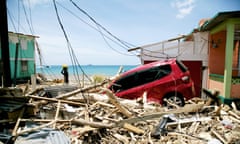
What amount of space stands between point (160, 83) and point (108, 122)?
3.12 metres

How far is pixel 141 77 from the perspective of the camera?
739cm

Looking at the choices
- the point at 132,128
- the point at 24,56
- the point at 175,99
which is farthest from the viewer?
the point at 24,56

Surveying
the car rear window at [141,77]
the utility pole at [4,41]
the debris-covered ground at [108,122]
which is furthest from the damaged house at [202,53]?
the utility pole at [4,41]

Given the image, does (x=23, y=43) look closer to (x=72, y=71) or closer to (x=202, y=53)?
(x=72, y=71)

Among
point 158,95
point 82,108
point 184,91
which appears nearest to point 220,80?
point 184,91

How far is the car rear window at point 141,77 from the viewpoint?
715 centimetres

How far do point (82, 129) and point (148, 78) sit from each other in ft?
12.5

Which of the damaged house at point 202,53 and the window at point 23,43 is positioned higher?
the window at point 23,43

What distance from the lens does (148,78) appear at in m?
7.30

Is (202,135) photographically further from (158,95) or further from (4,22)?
(4,22)

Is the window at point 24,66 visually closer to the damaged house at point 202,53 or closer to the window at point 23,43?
the window at point 23,43

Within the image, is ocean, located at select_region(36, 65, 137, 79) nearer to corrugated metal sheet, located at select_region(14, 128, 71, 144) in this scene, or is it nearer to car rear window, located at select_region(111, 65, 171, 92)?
car rear window, located at select_region(111, 65, 171, 92)

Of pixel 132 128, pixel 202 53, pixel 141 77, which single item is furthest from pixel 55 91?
pixel 202 53

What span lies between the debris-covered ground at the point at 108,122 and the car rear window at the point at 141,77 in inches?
51.2
